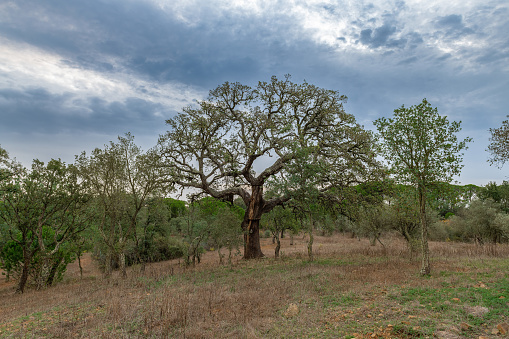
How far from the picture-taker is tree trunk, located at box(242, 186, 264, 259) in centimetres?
2482

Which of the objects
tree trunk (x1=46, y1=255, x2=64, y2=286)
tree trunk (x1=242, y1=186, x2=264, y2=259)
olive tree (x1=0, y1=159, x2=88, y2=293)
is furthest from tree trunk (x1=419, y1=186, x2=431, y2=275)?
tree trunk (x1=46, y1=255, x2=64, y2=286)

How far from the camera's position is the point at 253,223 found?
2502 cm

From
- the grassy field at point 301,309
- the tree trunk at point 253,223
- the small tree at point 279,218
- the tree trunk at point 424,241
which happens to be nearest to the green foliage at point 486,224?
the grassy field at point 301,309

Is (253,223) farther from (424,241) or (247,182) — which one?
(424,241)

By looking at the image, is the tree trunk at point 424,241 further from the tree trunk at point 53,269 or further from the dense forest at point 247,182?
the tree trunk at point 53,269

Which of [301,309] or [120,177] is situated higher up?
[120,177]

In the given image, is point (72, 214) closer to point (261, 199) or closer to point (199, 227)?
point (199, 227)

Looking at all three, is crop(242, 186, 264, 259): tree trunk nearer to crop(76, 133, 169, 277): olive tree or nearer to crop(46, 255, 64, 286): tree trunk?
crop(76, 133, 169, 277): olive tree

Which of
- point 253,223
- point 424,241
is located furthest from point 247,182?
point 424,241

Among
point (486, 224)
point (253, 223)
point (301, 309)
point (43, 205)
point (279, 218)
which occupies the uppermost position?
point (43, 205)

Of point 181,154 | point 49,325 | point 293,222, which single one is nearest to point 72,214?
point 181,154

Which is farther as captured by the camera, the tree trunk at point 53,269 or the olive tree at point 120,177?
the tree trunk at point 53,269

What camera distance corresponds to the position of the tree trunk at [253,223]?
2482 centimetres

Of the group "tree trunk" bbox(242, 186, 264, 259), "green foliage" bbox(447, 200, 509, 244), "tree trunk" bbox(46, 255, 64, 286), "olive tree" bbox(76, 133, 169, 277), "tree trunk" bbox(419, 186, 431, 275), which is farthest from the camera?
"green foliage" bbox(447, 200, 509, 244)
